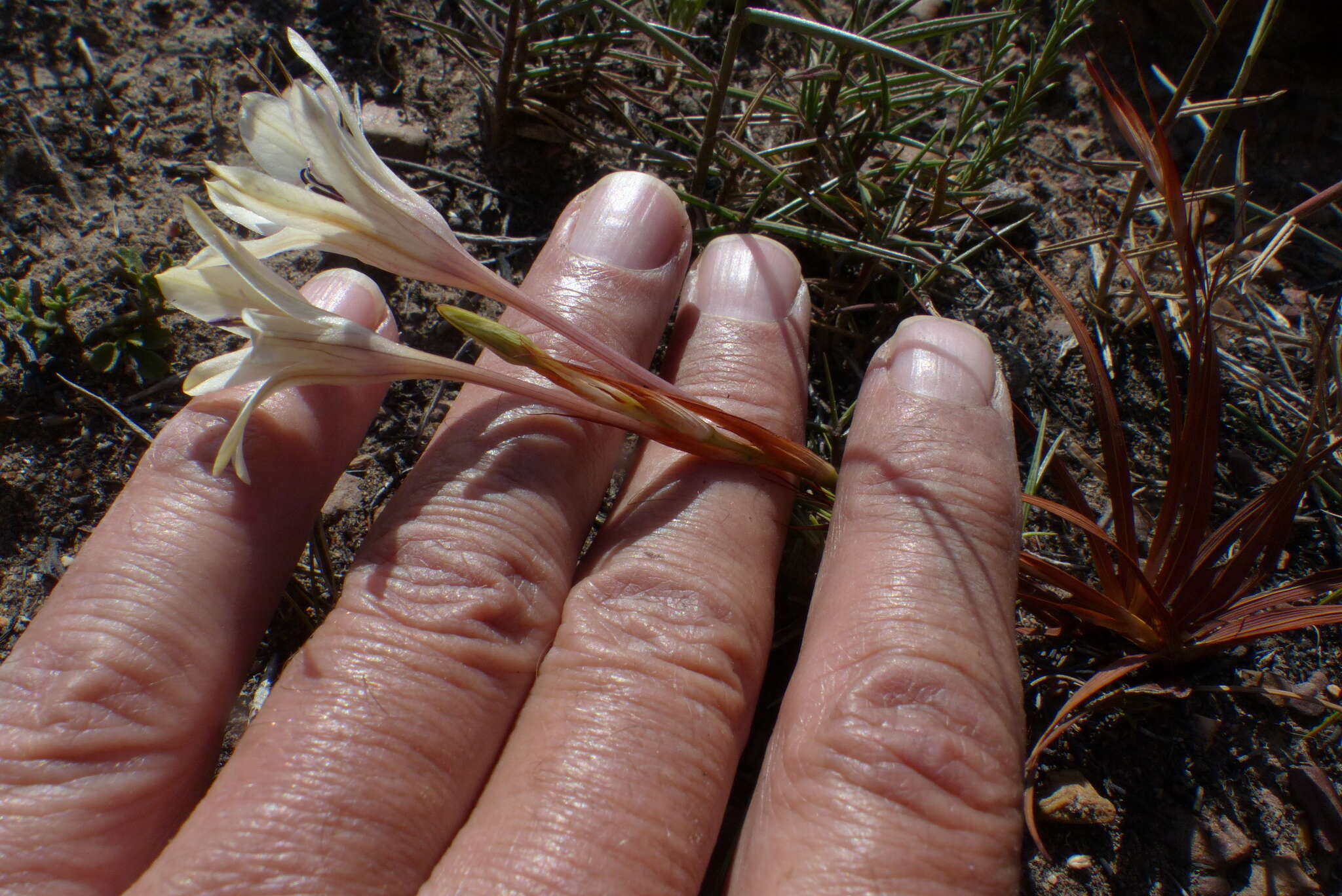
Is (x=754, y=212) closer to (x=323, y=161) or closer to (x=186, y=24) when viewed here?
(x=323, y=161)

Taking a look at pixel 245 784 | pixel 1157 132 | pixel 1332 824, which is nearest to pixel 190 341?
pixel 245 784

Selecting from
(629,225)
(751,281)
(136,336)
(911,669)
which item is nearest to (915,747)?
(911,669)

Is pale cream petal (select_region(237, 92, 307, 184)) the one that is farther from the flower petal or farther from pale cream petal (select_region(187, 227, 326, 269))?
the flower petal

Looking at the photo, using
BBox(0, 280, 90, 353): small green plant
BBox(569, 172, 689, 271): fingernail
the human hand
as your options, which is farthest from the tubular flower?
BBox(0, 280, 90, 353): small green plant

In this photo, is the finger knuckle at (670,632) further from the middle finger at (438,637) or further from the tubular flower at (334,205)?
the tubular flower at (334,205)

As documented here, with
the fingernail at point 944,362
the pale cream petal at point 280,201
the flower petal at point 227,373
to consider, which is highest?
the fingernail at point 944,362

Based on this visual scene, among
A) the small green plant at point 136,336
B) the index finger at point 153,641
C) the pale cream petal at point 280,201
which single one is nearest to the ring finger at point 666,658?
the index finger at point 153,641
